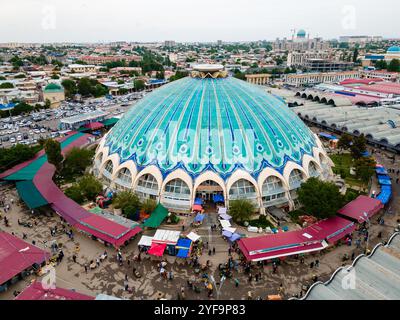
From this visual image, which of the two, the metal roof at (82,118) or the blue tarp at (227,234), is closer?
the blue tarp at (227,234)

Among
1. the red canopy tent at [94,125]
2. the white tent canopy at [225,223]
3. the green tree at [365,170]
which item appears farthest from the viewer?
the red canopy tent at [94,125]

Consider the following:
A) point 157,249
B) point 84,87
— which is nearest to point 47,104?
point 84,87

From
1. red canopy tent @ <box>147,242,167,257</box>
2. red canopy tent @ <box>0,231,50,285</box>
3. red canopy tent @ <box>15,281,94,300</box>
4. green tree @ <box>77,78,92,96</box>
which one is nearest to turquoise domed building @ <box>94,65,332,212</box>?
red canopy tent @ <box>147,242,167,257</box>

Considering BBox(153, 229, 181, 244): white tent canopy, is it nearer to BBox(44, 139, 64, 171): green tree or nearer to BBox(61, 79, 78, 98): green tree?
BBox(44, 139, 64, 171): green tree

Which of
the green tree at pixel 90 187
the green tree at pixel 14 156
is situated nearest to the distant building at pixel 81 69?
the green tree at pixel 14 156

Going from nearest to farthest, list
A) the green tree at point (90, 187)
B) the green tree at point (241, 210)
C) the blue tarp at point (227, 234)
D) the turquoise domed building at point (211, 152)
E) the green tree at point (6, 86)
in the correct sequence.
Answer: the blue tarp at point (227, 234)
the green tree at point (241, 210)
the turquoise domed building at point (211, 152)
the green tree at point (90, 187)
the green tree at point (6, 86)

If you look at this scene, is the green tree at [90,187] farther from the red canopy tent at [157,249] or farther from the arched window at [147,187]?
the red canopy tent at [157,249]
